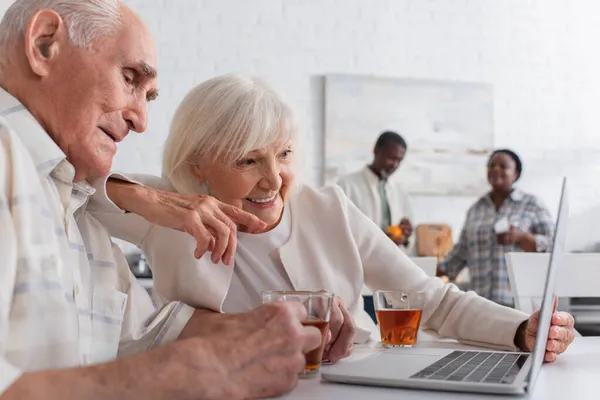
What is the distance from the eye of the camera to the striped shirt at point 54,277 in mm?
819

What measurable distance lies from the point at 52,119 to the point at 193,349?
1.44 feet

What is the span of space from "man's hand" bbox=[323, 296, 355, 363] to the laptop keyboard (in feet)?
0.47

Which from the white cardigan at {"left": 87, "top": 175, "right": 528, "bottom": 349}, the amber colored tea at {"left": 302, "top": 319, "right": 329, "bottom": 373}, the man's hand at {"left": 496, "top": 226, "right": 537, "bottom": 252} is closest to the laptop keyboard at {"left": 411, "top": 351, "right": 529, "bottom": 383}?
the amber colored tea at {"left": 302, "top": 319, "right": 329, "bottom": 373}

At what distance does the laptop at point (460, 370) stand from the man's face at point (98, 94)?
1.50 ft

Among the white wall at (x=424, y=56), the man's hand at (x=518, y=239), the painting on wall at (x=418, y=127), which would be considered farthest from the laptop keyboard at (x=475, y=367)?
the painting on wall at (x=418, y=127)

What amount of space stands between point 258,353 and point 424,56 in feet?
14.3

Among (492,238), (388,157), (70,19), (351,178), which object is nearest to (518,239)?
(492,238)

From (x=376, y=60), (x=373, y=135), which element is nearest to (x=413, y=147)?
(x=373, y=135)

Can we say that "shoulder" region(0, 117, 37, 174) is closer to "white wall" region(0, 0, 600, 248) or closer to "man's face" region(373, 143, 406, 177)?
"man's face" region(373, 143, 406, 177)

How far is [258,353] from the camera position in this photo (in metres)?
0.77

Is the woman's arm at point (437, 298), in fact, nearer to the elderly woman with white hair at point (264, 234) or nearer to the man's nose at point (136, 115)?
the elderly woman with white hair at point (264, 234)

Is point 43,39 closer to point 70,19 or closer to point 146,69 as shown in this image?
point 70,19

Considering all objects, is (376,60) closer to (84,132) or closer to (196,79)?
(196,79)

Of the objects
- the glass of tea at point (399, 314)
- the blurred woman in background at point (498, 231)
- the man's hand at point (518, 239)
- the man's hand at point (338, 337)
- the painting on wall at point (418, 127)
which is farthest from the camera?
the painting on wall at point (418, 127)
